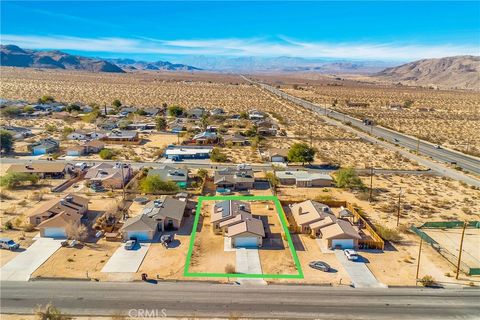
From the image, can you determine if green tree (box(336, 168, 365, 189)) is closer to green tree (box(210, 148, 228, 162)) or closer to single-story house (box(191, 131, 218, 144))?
green tree (box(210, 148, 228, 162))

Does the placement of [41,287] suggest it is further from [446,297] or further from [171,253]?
[446,297]

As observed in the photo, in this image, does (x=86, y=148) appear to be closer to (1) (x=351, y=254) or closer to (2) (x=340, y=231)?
(2) (x=340, y=231)

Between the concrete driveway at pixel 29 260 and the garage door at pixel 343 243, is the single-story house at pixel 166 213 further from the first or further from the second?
the garage door at pixel 343 243

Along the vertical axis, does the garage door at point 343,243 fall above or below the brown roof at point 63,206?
below

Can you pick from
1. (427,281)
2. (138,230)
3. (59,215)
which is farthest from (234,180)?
(427,281)

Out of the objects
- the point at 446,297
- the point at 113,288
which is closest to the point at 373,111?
the point at 446,297

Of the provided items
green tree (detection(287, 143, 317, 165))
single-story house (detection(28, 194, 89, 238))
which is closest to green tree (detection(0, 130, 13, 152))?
single-story house (detection(28, 194, 89, 238))

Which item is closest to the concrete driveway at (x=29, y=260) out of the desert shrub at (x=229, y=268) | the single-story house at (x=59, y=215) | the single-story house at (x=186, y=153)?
the single-story house at (x=59, y=215)
